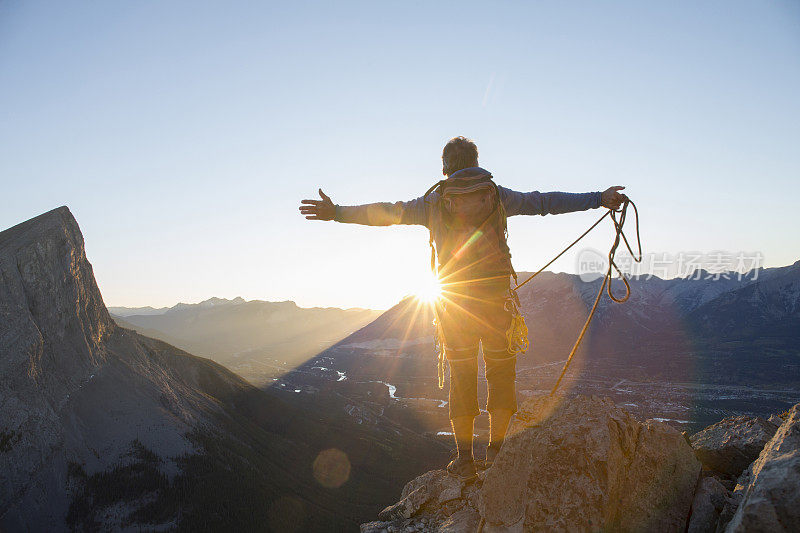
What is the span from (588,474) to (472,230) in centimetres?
320

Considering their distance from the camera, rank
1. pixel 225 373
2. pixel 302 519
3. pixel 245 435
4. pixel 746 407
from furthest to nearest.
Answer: pixel 746 407 → pixel 225 373 → pixel 245 435 → pixel 302 519

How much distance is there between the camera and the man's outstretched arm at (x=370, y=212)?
614 cm

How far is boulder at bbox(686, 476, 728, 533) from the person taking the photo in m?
4.11

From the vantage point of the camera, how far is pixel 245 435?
99.2m

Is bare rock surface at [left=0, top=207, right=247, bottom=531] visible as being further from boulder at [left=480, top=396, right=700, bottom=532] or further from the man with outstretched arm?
boulder at [left=480, top=396, right=700, bottom=532]

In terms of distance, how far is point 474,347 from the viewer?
5965mm

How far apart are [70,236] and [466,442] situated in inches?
4043

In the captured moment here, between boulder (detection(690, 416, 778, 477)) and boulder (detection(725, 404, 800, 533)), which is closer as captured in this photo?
boulder (detection(725, 404, 800, 533))

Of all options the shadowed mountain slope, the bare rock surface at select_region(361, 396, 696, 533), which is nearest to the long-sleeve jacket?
the bare rock surface at select_region(361, 396, 696, 533)

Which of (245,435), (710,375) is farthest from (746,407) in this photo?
(245,435)

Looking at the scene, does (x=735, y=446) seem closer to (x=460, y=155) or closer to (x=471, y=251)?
(x=471, y=251)

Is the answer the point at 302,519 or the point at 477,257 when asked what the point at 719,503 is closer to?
the point at 477,257

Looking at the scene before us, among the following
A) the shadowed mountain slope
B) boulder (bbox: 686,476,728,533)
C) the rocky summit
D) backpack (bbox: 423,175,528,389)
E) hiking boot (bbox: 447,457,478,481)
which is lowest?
the shadowed mountain slope

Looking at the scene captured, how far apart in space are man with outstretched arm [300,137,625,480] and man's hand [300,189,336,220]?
2cm
